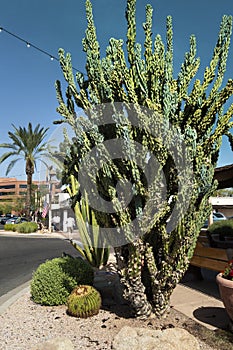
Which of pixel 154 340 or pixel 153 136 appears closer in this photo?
pixel 154 340

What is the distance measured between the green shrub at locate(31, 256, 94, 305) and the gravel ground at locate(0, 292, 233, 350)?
0.17 m

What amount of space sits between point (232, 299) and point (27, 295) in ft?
12.4

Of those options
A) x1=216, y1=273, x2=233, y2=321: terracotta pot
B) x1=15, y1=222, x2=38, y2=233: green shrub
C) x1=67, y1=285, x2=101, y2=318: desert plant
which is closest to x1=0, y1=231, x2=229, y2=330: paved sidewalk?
x1=216, y1=273, x2=233, y2=321: terracotta pot

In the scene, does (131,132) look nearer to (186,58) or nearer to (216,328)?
(186,58)

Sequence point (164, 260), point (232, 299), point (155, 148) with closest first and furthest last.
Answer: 1. point (232, 299)
2. point (155, 148)
3. point (164, 260)

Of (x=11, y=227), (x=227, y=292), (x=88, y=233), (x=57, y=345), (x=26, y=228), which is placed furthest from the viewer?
(x=11, y=227)

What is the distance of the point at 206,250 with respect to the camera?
567 centimetres

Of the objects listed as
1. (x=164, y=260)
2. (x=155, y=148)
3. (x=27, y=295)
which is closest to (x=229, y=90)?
(x=155, y=148)

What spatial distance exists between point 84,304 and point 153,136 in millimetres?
2549

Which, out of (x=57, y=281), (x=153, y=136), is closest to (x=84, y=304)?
(x=57, y=281)

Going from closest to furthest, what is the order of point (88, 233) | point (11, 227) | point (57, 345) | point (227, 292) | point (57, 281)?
point (57, 345) → point (227, 292) → point (57, 281) → point (88, 233) → point (11, 227)

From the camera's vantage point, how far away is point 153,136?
3.85m

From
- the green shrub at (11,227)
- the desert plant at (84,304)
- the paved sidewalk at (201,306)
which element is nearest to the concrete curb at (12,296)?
the desert plant at (84,304)

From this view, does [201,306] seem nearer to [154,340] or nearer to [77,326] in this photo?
[154,340]
